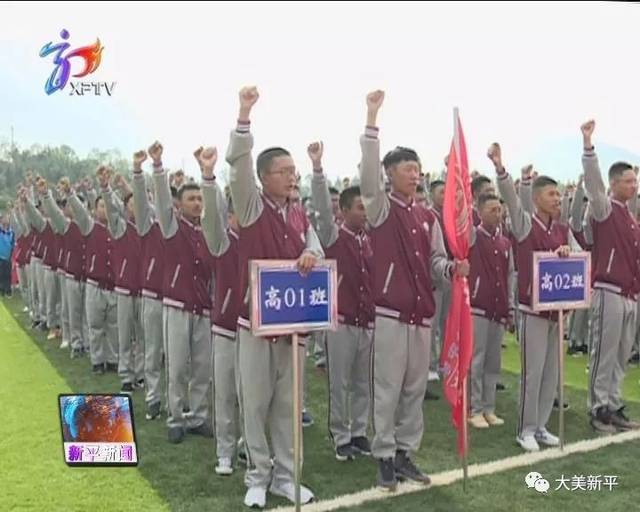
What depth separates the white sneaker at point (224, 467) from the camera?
4238 mm

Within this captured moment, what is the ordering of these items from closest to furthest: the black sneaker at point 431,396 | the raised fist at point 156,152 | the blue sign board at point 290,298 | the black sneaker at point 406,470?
1. the blue sign board at point 290,298
2. the black sneaker at point 406,470
3. the raised fist at point 156,152
4. the black sneaker at point 431,396

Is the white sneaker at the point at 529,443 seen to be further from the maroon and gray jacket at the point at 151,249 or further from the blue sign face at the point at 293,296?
the maroon and gray jacket at the point at 151,249

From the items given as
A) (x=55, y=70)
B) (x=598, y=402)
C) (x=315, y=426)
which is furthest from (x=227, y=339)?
(x=598, y=402)

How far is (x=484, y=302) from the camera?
5426mm

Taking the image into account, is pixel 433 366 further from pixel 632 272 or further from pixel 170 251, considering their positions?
pixel 170 251

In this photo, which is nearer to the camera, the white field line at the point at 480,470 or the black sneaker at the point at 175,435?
the white field line at the point at 480,470

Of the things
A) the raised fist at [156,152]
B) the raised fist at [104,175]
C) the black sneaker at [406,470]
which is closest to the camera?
the black sneaker at [406,470]

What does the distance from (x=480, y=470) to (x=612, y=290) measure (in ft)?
Result: 5.68

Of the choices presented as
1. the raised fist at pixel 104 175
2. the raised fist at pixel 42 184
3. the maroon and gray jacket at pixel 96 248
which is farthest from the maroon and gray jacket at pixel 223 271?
the raised fist at pixel 42 184

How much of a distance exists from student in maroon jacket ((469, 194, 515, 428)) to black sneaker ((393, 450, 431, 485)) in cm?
138

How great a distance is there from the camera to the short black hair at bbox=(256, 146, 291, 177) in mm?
3752

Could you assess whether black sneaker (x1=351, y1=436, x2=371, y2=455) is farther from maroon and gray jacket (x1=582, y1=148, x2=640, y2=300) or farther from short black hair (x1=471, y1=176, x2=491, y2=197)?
short black hair (x1=471, y1=176, x2=491, y2=197)

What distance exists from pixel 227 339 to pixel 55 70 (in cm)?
199

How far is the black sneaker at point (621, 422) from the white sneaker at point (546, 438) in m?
0.61
